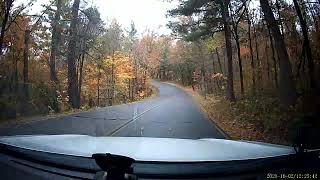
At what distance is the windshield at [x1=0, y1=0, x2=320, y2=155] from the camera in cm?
1361

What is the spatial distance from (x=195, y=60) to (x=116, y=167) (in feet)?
178

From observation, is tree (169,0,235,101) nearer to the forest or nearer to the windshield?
the windshield

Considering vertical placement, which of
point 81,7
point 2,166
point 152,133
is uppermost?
point 81,7

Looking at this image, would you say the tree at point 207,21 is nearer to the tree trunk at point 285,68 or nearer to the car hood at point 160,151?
the tree trunk at point 285,68

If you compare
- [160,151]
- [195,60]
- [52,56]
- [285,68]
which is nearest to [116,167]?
[160,151]

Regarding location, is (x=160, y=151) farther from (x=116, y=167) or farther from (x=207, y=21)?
(x=207, y=21)

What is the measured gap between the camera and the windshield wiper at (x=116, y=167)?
7.82 feet

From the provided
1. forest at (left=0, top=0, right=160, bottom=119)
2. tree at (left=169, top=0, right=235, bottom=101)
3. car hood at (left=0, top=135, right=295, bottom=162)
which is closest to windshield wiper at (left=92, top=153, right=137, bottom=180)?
car hood at (left=0, top=135, right=295, bottom=162)

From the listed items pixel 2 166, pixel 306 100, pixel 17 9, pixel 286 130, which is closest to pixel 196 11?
pixel 17 9

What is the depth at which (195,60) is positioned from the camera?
56.2 metres

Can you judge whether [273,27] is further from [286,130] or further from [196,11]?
[196,11]

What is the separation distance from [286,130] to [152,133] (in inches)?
180

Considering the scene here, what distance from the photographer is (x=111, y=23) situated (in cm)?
4275

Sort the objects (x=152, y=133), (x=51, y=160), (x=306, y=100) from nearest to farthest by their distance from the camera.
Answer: (x=51, y=160), (x=152, y=133), (x=306, y=100)
